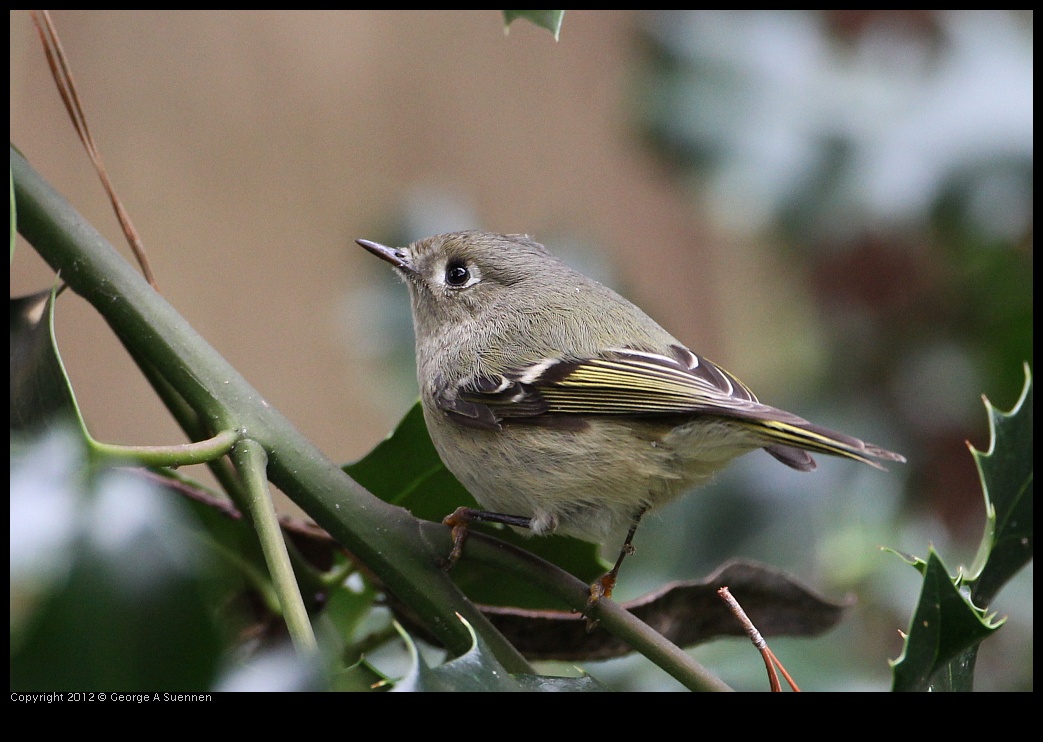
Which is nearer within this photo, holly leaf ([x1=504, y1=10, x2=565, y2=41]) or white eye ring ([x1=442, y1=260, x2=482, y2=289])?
holly leaf ([x1=504, y1=10, x2=565, y2=41])

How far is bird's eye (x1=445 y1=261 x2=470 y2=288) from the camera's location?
67.9 inches

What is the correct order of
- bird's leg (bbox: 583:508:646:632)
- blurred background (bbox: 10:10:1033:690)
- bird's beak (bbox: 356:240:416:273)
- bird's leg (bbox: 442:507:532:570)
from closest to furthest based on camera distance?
bird's leg (bbox: 583:508:646:632), bird's leg (bbox: 442:507:532:570), bird's beak (bbox: 356:240:416:273), blurred background (bbox: 10:10:1033:690)

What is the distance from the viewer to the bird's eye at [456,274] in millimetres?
1724

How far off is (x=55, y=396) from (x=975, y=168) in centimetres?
216

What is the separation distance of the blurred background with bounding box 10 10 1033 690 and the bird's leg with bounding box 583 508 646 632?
21cm

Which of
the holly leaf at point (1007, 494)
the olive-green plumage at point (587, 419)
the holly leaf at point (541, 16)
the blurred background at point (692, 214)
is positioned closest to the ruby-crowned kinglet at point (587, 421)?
the olive-green plumage at point (587, 419)

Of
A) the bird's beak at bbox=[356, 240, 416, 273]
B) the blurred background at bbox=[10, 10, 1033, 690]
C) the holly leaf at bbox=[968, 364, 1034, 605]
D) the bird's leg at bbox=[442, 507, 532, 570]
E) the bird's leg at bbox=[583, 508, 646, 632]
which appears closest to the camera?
the bird's leg at bbox=[583, 508, 646, 632]

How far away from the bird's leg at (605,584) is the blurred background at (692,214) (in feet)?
0.70

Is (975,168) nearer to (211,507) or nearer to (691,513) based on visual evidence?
(691,513)

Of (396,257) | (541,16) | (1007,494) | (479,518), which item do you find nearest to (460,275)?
(396,257)

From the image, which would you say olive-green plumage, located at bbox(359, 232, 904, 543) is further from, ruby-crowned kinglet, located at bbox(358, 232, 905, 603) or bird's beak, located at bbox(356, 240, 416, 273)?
bird's beak, located at bbox(356, 240, 416, 273)

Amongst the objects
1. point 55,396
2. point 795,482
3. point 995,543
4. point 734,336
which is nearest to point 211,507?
point 55,396

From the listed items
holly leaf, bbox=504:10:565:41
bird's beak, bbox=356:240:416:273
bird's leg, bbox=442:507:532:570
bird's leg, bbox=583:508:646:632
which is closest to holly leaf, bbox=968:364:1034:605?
bird's leg, bbox=583:508:646:632

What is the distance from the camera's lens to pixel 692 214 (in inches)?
205
